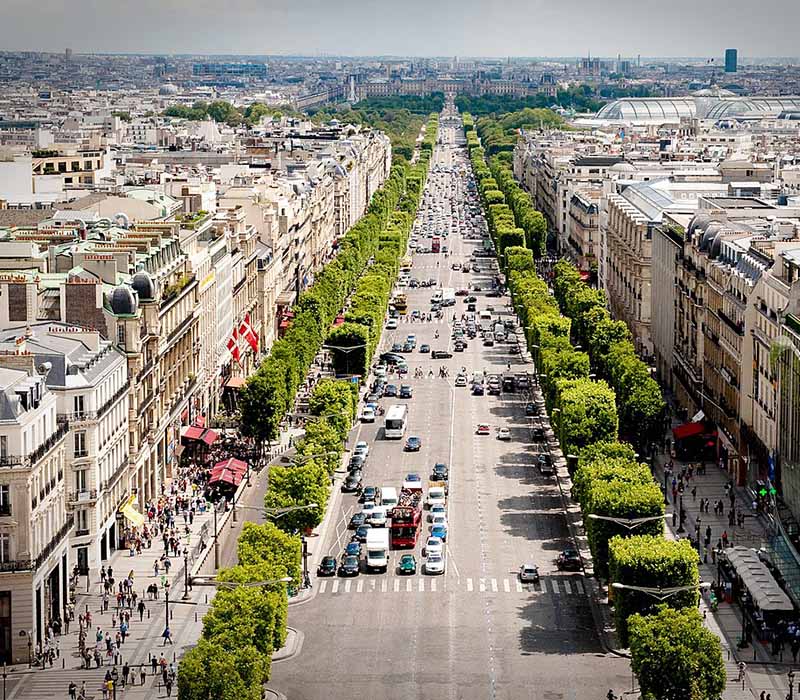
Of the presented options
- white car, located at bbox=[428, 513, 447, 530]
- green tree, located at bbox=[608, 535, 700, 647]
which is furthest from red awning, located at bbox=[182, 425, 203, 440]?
green tree, located at bbox=[608, 535, 700, 647]

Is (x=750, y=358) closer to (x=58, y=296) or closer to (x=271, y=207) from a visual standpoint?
(x=58, y=296)

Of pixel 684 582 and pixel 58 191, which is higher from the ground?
pixel 58 191

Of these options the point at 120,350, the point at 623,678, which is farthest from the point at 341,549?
the point at 623,678

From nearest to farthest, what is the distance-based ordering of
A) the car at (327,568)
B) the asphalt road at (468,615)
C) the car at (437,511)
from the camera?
the asphalt road at (468,615) → the car at (327,568) → the car at (437,511)

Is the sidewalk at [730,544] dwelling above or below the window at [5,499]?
below

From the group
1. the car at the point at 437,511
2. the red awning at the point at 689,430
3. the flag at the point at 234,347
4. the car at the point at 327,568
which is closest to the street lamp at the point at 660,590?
the car at the point at 327,568

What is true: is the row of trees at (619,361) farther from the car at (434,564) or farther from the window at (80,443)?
the window at (80,443)
